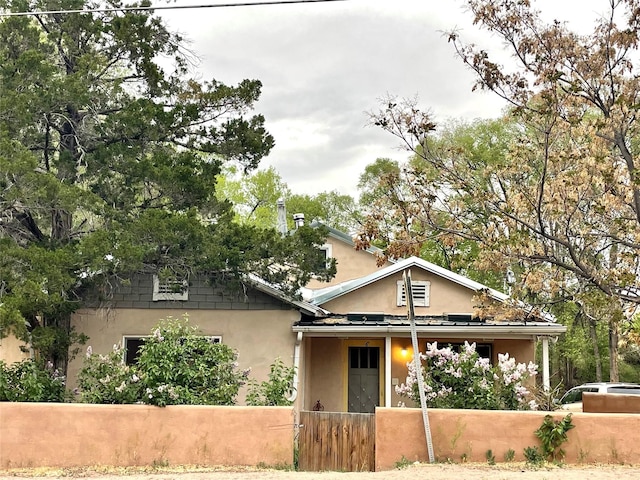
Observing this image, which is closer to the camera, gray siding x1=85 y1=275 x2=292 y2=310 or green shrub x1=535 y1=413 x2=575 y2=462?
green shrub x1=535 y1=413 x2=575 y2=462

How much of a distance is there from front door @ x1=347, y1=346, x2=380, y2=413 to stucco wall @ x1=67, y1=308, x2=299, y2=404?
278 cm

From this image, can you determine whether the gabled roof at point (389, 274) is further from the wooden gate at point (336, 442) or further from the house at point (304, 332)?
the wooden gate at point (336, 442)

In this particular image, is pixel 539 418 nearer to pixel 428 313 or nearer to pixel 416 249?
pixel 416 249

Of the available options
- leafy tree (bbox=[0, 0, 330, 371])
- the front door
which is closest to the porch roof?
leafy tree (bbox=[0, 0, 330, 371])

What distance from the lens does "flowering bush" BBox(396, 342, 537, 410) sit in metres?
10.3

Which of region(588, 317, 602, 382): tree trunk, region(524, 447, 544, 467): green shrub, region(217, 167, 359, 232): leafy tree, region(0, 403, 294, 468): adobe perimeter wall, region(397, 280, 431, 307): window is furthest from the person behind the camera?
region(217, 167, 359, 232): leafy tree

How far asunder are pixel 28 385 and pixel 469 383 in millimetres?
7112

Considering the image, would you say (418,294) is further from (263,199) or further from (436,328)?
(263,199)

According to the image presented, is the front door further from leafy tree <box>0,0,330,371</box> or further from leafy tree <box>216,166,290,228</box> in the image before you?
leafy tree <box>216,166,290,228</box>

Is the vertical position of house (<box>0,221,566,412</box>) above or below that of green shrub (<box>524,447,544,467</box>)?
above

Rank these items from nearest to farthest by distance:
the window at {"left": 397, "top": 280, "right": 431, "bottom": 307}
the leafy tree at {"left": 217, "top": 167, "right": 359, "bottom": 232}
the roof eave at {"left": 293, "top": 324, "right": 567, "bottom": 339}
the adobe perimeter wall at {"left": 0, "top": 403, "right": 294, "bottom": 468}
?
the adobe perimeter wall at {"left": 0, "top": 403, "right": 294, "bottom": 468}, the roof eave at {"left": 293, "top": 324, "right": 567, "bottom": 339}, the window at {"left": 397, "top": 280, "right": 431, "bottom": 307}, the leafy tree at {"left": 217, "top": 167, "right": 359, "bottom": 232}

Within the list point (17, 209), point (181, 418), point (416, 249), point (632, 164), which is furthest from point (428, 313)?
point (17, 209)

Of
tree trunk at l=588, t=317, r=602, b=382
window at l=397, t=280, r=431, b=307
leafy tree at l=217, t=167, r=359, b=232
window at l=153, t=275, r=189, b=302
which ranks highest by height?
leafy tree at l=217, t=167, r=359, b=232

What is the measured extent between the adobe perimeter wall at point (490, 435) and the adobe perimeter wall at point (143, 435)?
1568 mm
